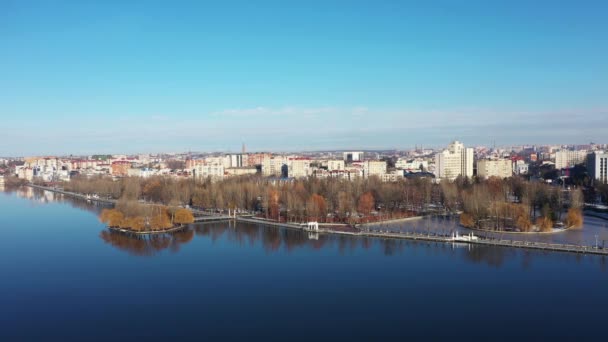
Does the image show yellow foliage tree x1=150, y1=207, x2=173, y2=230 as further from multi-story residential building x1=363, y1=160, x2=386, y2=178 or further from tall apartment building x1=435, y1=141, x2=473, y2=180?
multi-story residential building x1=363, y1=160, x2=386, y2=178

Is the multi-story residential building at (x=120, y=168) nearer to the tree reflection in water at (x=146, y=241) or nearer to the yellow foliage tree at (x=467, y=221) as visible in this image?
the tree reflection in water at (x=146, y=241)

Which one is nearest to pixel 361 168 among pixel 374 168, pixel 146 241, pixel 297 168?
pixel 374 168

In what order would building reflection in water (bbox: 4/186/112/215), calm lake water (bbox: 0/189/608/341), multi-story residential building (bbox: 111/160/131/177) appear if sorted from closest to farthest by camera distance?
calm lake water (bbox: 0/189/608/341) < building reflection in water (bbox: 4/186/112/215) < multi-story residential building (bbox: 111/160/131/177)

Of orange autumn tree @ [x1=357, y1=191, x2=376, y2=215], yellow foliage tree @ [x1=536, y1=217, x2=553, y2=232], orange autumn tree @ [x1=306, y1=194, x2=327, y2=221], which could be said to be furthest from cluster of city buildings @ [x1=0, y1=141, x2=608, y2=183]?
yellow foliage tree @ [x1=536, y1=217, x2=553, y2=232]

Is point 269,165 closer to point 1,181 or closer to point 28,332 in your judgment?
point 1,181

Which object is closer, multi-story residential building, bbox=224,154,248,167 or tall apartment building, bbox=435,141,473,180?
tall apartment building, bbox=435,141,473,180

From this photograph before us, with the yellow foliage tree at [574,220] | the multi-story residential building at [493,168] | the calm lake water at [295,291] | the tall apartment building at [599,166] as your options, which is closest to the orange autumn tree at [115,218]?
the calm lake water at [295,291]

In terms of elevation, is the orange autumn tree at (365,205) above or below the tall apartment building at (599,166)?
below
